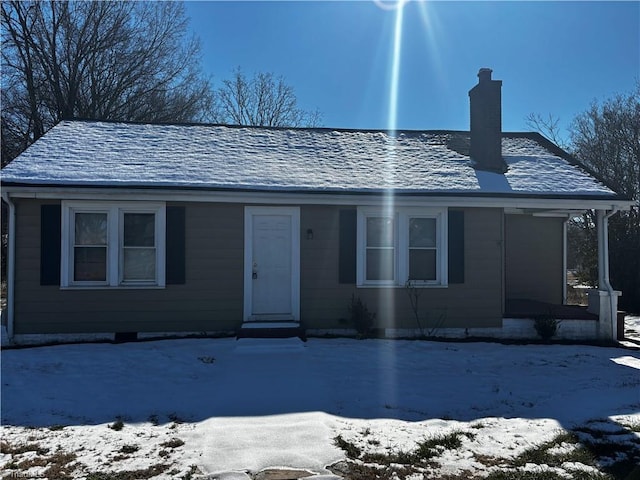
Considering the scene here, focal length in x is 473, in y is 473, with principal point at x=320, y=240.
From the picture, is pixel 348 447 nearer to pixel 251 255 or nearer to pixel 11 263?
pixel 251 255

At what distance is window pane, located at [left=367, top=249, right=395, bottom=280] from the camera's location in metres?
9.21

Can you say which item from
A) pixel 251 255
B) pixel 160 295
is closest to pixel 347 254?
pixel 251 255

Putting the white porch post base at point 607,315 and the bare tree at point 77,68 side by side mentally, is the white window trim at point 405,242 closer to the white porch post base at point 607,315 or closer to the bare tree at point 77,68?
the white porch post base at point 607,315

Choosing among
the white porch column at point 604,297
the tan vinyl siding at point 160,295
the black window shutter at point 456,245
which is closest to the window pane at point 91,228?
the tan vinyl siding at point 160,295

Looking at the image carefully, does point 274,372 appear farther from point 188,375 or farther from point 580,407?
point 580,407

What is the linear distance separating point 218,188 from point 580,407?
20.9 feet

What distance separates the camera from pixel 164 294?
8625 mm

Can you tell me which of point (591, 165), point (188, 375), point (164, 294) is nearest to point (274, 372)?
point (188, 375)

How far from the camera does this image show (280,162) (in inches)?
397

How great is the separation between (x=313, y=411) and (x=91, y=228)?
18.8ft

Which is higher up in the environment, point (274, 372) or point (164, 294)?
point (164, 294)

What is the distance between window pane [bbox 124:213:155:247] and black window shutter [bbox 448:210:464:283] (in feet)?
18.5

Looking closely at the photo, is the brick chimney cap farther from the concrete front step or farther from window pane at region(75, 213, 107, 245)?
window pane at region(75, 213, 107, 245)

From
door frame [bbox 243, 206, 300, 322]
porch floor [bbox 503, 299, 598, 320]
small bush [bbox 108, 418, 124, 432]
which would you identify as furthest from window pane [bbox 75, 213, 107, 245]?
porch floor [bbox 503, 299, 598, 320]
